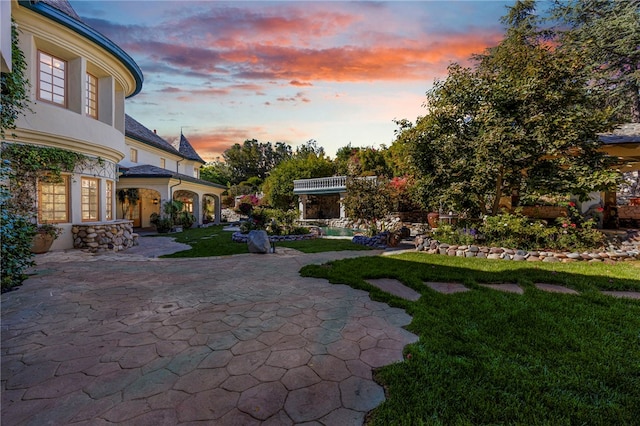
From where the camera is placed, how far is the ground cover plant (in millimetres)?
2014

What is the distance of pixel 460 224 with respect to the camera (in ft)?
33.4

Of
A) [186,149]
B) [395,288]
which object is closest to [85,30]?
[395,288]

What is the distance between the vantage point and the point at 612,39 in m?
17.3

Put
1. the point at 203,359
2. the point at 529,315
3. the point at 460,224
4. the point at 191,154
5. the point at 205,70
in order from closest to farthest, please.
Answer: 1. the point at 203,359
2. the point at 529,315
3. the point at 460,224
4. the point at 205,70
5. the point at 191,154

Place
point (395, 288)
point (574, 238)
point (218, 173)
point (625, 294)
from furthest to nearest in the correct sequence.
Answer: point (218, 173) → point (574, 238) → point (395, 288) → point (625, 294)

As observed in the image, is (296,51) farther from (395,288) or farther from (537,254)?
(537,254)

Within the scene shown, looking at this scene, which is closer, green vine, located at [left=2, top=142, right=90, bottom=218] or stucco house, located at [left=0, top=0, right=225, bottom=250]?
green vine, located at [left=2, top=142, right=90, bottom=218]

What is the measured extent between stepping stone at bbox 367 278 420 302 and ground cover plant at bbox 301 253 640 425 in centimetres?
19

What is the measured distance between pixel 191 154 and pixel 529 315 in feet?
85.7

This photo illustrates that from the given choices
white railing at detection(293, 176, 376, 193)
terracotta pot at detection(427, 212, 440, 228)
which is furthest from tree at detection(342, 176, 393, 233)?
white railing at detection(293, 176, 376, 193)

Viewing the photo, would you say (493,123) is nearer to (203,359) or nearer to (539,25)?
(203,359)

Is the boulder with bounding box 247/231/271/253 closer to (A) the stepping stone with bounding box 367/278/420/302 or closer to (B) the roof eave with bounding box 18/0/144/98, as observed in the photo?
(A) the stepping stone with bounding box 367/278/420/302

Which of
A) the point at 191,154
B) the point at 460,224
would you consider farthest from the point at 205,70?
the point at 191,154

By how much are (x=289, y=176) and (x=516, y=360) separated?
85.2 feet
